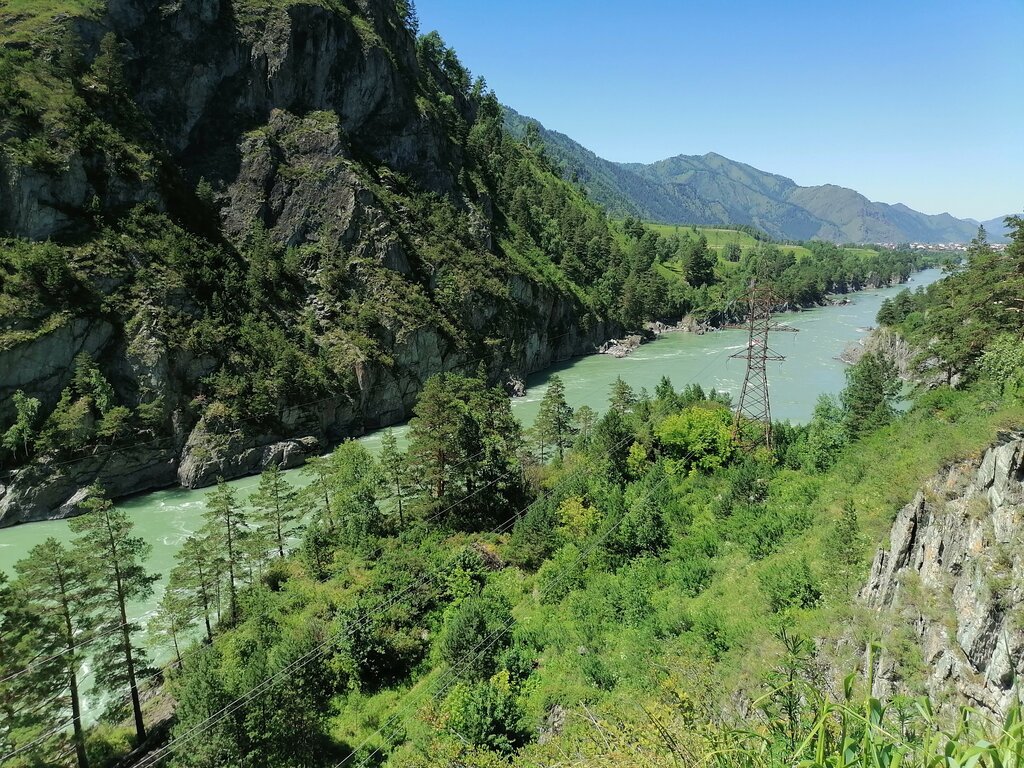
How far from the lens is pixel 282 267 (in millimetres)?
55344

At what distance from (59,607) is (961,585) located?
20.7 meters

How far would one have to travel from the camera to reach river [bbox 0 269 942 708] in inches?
1267

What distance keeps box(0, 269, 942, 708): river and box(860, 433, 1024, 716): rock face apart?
25.0m

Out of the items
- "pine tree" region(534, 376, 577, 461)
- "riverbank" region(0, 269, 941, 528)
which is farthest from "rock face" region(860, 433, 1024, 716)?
"riverbank" region(0, 269, 941, 528)

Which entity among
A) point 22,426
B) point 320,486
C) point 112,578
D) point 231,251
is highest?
point 231,251

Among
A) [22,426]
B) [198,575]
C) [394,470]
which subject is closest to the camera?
[198,575]

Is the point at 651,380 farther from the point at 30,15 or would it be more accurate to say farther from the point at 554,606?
the point at 30,15

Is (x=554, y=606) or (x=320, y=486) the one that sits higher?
(x=320, y=486)

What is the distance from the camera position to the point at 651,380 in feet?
211

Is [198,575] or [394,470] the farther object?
[394,470]

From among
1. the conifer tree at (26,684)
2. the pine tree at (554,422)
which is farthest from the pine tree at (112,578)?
the pine tree at (554,422)

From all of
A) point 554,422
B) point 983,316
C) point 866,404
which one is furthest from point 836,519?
point 554,422

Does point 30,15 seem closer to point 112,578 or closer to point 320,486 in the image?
point 320,486

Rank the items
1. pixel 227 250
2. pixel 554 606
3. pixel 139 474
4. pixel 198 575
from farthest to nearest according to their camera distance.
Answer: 1. pixel 227 250
2. pixel 139 474
3. pixel 198 575
4. pixel 554 606
